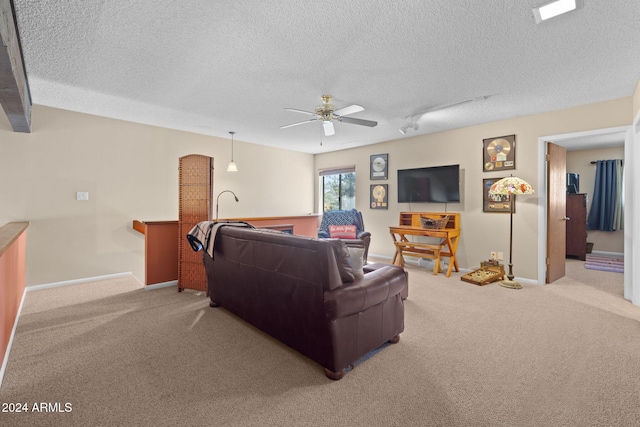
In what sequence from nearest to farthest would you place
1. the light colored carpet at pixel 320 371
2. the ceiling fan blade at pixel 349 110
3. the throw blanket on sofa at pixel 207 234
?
the light colored carpet at pixel 320 371, the throw blanket on sofa at pixel 207 234, the ceiling fan blade at pixel 349 110

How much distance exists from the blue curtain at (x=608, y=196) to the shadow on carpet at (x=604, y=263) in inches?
29.1

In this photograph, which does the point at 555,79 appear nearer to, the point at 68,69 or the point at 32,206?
the point at 68,69

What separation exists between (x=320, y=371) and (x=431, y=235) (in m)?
3.26

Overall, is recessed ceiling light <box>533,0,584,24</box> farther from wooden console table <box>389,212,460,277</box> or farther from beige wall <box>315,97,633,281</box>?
wooden console table <box>389,212,460,277</box>

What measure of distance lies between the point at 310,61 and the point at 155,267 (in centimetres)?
323

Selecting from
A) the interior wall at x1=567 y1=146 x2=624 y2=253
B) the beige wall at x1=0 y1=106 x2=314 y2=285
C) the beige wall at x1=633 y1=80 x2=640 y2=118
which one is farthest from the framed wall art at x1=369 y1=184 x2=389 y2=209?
the interior wall at x1=567 y1=146 x2=624 y2=253

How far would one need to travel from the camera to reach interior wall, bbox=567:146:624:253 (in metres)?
6.35

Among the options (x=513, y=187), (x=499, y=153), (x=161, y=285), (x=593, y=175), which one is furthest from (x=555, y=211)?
(x=161, y=285)

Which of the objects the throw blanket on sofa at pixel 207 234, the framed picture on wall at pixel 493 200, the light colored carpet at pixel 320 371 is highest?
the framed picture on wall at pixel 493 200

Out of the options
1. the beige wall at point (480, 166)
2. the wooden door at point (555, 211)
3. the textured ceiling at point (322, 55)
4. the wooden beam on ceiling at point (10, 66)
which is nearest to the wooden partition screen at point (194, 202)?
the textured ceiling at point (322, 55)

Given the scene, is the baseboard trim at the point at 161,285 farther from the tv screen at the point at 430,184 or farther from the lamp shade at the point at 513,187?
the lamp shade at the point at 513,187

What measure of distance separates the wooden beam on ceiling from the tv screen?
17.0 ft

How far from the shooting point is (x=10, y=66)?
201cm

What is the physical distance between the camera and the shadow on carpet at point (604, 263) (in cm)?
506
